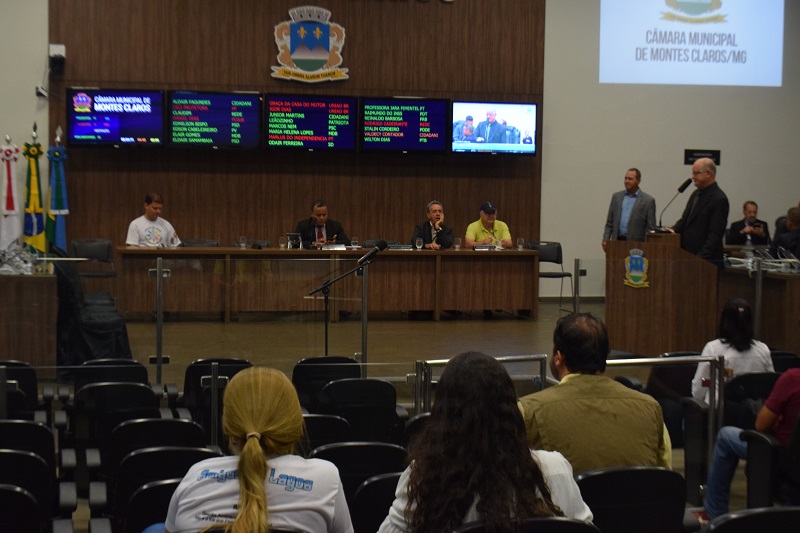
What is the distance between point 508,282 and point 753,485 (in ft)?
20.5

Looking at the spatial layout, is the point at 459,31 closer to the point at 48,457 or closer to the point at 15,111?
the point at 15,111

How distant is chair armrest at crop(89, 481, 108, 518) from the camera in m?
3.46

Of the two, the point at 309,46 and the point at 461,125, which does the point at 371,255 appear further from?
the point at 309,46

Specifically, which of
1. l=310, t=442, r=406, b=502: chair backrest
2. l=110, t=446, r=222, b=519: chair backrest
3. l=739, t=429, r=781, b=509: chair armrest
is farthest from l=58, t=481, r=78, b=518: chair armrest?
l=739, t=429, r=781, b=509: chair armrest

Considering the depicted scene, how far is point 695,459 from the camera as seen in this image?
191 inches

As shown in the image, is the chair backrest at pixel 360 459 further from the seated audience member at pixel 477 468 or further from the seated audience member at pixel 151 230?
the seated audience member at pixel 151 230

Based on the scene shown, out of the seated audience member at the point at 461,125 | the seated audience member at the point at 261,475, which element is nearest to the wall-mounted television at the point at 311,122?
the seated audience member at the point at 461,125

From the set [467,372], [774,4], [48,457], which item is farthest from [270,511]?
[774,4]

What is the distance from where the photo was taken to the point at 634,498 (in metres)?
2.92

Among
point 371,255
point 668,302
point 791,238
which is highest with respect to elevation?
point 791,238

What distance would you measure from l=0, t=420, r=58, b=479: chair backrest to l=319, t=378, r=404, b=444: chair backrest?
157 cm

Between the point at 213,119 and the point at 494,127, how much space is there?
3.45 metres

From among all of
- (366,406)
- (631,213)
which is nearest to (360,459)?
(366,406)

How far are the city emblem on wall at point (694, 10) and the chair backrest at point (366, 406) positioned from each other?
923 centimetres
